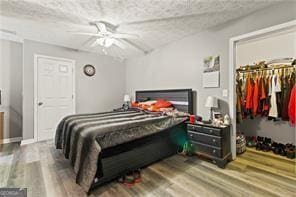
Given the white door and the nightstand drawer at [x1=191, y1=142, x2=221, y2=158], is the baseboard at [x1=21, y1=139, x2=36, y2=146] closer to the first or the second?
the white door

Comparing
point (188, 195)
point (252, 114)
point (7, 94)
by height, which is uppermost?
point (7, 94)

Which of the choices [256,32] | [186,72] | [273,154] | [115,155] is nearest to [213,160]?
[273,154]

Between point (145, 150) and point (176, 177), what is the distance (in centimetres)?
61

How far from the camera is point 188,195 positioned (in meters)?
1.78

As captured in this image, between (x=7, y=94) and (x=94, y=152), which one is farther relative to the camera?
(x=7, y=94)

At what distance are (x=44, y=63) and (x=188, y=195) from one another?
423 centimetres

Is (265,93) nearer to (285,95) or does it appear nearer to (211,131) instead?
(285,95)

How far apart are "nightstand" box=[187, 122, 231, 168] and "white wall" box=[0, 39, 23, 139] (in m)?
4.23

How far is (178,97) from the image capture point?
354cm

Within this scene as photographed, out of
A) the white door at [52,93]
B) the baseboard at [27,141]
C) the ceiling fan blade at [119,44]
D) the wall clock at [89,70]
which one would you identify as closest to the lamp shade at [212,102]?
the ceiling fan blade at [119,44]

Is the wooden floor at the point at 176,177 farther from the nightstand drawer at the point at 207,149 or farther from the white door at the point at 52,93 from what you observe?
the white door at the point at 52,93

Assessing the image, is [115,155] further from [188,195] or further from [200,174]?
[200,174]

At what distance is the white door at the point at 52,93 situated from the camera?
12.6 feet

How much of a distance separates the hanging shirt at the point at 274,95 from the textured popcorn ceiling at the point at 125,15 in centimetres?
152
